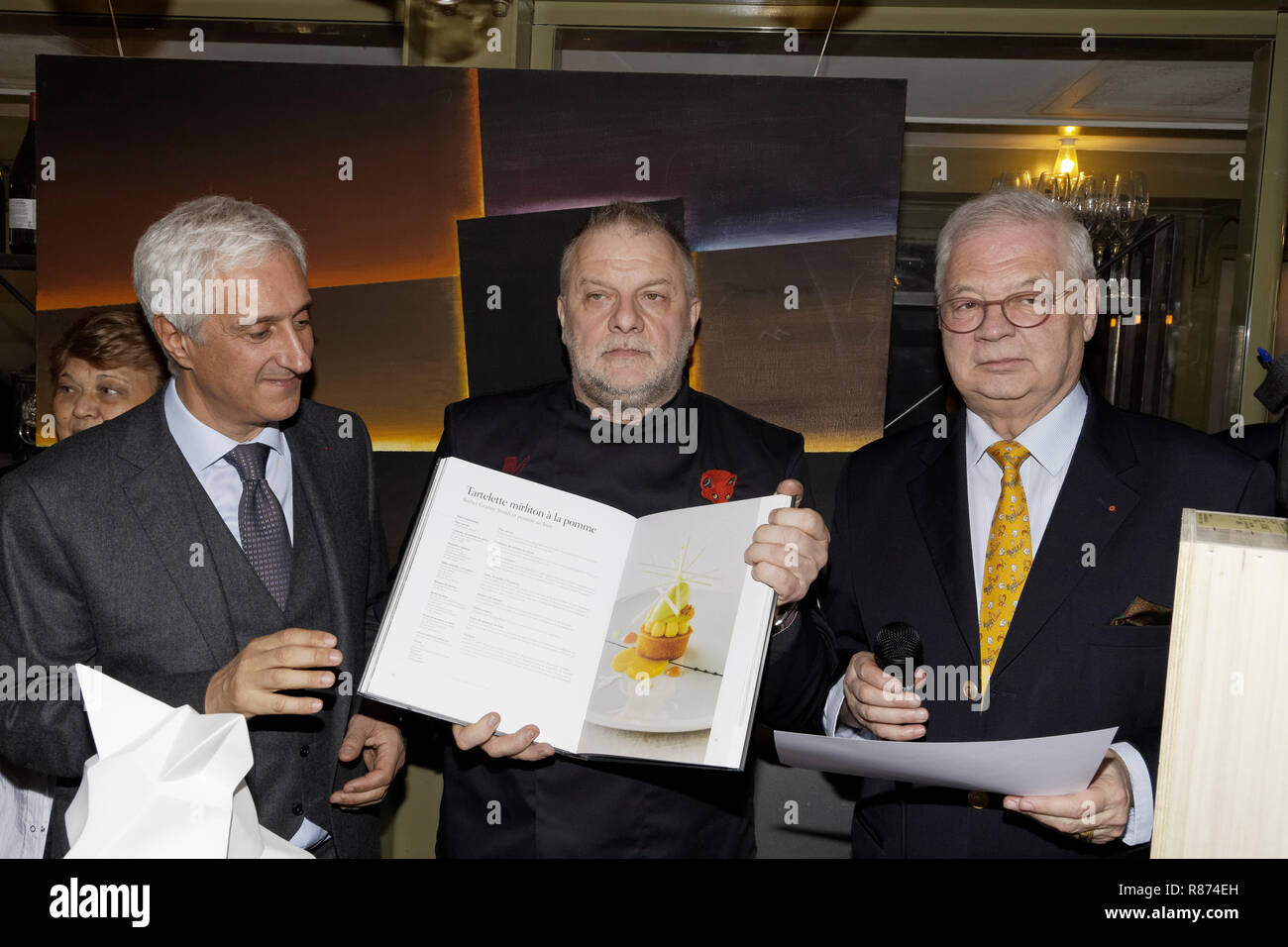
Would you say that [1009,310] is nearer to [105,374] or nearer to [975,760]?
[975,760]

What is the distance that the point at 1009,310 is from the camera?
192 centimetres

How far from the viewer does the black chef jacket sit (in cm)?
197

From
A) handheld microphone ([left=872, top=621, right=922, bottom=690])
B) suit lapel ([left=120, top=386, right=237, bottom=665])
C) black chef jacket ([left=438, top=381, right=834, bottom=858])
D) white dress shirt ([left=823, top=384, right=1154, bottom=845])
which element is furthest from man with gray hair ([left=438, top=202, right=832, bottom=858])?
suit lapel ([left=120, top=386, right=237, bottom=665])

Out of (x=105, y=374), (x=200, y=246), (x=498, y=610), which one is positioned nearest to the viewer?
(x=498, y=610)

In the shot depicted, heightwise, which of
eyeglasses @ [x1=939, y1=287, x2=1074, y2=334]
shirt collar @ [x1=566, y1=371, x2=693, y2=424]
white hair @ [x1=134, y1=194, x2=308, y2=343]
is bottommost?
shirt collar @ [x1=566, y1=371, x2=693, y2=424]

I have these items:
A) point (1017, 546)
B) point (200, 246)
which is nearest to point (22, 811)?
point (200, 246)

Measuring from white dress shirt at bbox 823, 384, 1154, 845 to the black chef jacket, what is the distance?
0.11m

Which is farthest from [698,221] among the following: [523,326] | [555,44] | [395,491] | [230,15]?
[230,15]

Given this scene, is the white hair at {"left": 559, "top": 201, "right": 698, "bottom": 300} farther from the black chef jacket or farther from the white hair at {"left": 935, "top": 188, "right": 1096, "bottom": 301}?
the white hair at {"left": 935, "top": 188, "right": 1096, "bottom": 301}

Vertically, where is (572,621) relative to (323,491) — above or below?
below

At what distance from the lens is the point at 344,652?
75.2 inches

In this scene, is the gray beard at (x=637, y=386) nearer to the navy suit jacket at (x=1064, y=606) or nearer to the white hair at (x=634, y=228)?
the white hair at (x=634, y=228)

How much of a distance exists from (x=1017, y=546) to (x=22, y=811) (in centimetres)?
254

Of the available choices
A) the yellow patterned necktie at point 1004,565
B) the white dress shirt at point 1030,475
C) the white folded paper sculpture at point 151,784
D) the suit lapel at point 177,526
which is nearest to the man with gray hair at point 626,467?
the white dress shirt at point 1030,475
